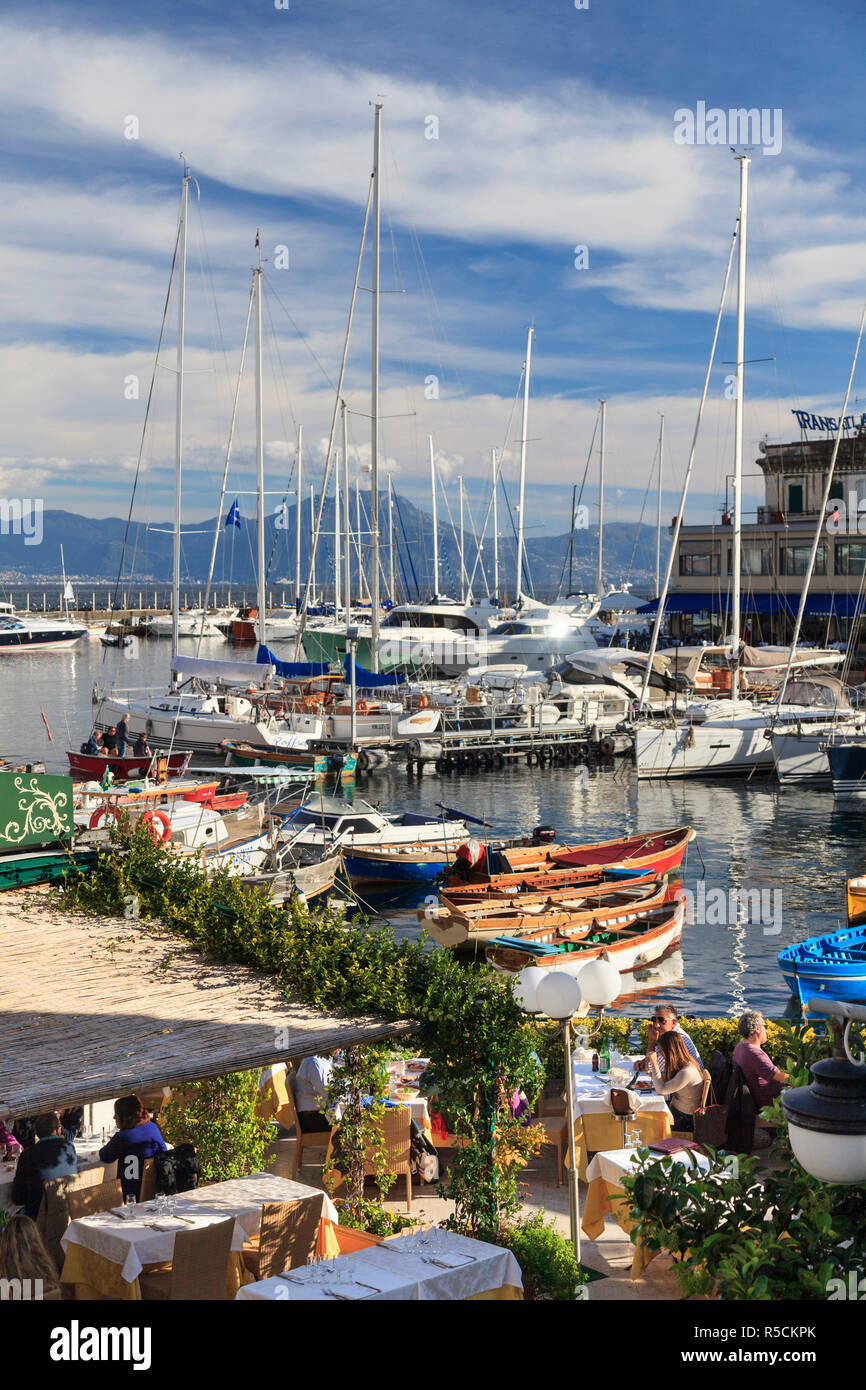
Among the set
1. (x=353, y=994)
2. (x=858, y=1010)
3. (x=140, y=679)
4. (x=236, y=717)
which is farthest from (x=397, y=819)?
(x=140, y=679)

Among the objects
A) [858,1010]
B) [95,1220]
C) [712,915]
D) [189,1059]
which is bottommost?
[712,915]

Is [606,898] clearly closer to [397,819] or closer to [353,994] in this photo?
[397,819]

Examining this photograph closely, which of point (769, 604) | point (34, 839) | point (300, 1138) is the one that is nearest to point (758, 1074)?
point (300, 1138)

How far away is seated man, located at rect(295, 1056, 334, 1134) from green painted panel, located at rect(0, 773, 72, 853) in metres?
3.81

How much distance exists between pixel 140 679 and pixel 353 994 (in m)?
87.7

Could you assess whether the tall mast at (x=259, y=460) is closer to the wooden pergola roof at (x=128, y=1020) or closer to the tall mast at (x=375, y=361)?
the tall mast at (x=375, y=361)

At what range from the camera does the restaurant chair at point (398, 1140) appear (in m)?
11.4

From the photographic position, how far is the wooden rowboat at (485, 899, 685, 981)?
70.4 ft

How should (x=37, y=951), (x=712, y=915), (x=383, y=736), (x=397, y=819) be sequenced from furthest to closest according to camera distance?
(x=383, y=736) < (x=397, y=819) < (x=712, y=915) < (x=37, y=951)

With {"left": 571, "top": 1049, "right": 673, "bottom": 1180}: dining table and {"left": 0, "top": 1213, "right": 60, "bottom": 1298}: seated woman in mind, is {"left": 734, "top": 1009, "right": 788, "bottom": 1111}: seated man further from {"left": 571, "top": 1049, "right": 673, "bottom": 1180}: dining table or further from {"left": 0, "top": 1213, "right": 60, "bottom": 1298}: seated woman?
{"left": 0, "top": 1213, "right": 60, "bottom": 1298}: seated woman

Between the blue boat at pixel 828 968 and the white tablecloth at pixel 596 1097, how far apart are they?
559 cm

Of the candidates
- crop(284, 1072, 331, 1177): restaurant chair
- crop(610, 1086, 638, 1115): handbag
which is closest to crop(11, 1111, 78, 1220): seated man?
crop(284, 1072, 331, 1177): restaurant chair

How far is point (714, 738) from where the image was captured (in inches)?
1906

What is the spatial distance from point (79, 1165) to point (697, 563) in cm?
8084
